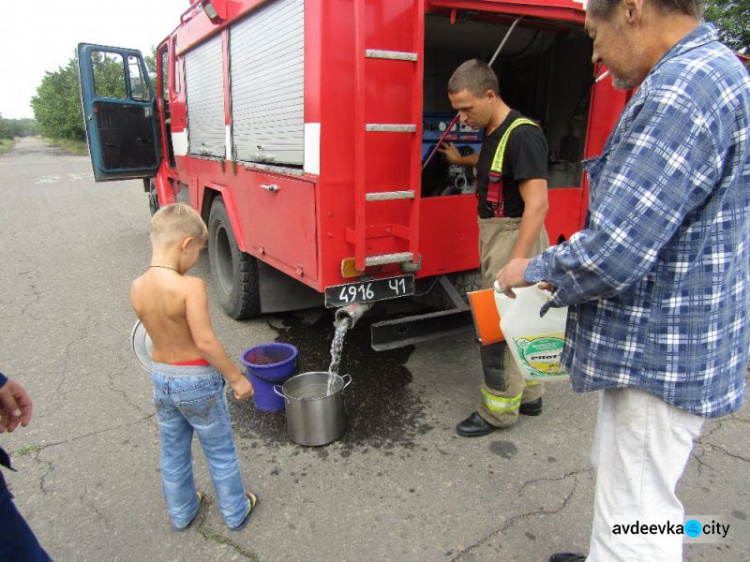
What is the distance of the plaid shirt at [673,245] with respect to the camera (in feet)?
3.84

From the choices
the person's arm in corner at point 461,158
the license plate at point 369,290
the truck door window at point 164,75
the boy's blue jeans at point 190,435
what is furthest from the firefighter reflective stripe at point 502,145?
the truck door window at point 164,75

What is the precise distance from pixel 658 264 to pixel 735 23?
13.2 m

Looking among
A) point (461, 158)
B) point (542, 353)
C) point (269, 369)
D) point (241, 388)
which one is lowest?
point (269, 369)

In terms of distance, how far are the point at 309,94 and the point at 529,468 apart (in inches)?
88.9

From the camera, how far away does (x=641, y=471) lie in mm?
1444

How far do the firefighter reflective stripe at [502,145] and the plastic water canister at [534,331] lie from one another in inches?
32.0

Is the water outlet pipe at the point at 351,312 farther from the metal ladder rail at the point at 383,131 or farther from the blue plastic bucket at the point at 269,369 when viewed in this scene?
the blue plastic bucket at the point at 269,369

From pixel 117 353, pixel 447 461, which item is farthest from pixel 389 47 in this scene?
pixel 117 353

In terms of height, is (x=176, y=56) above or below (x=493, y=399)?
above

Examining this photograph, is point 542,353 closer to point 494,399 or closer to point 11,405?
point 494,399

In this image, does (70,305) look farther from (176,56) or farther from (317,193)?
(317,193)

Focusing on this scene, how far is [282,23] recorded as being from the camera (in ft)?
9.57

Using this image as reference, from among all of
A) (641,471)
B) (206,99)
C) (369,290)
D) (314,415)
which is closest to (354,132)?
(369,290)

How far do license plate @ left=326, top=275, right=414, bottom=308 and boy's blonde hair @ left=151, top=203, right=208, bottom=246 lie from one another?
98cm
